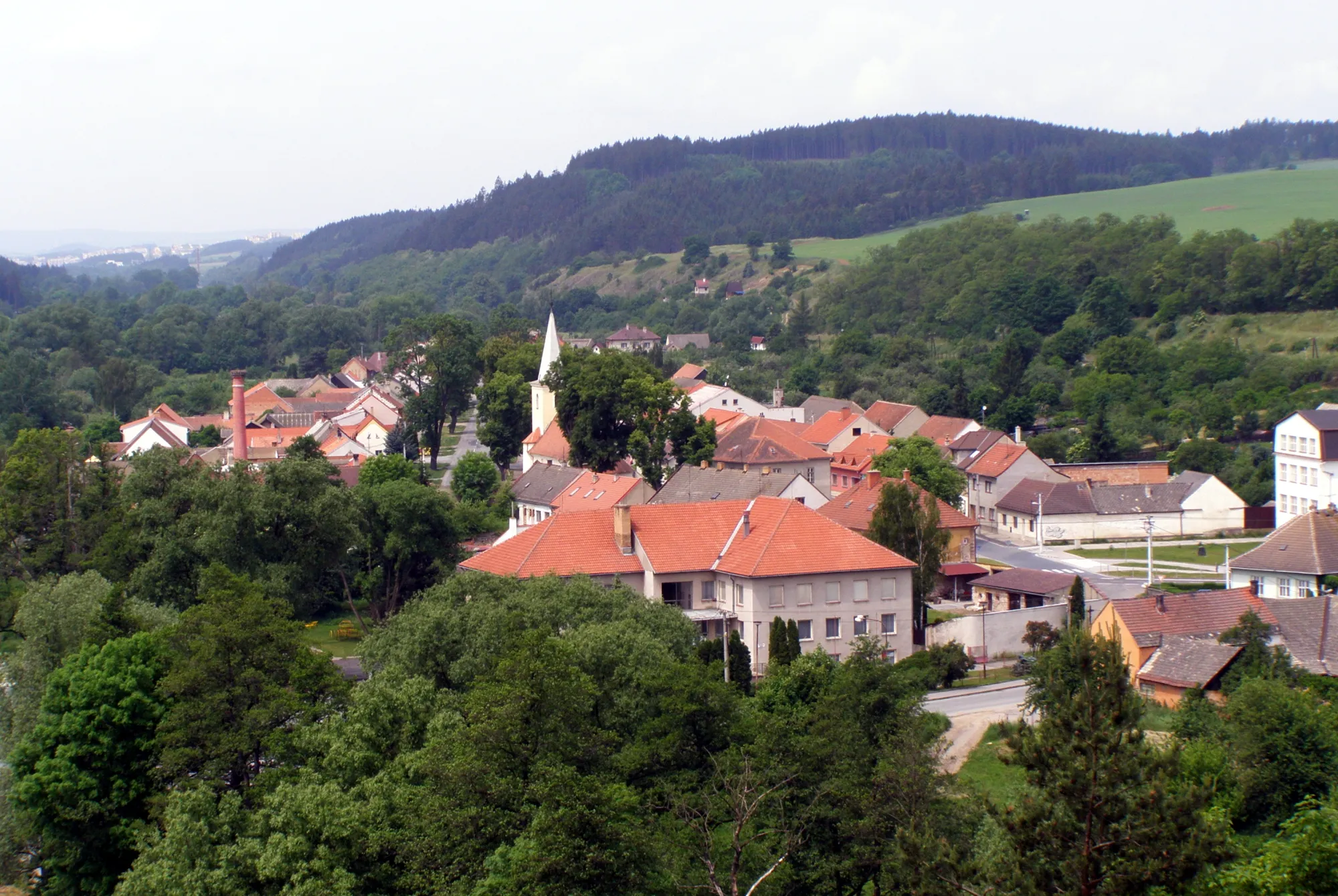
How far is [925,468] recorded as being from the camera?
57219 millimetres

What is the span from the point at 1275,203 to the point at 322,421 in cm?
11247

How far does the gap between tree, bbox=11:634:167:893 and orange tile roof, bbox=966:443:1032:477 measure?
41.5m

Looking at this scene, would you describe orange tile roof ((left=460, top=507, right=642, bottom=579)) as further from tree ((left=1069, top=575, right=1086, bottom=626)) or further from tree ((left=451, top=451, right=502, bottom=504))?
tree ((left=451, top=451, right=502, bottom=504))

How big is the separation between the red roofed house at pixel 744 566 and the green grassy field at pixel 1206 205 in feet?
343

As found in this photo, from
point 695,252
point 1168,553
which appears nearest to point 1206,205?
point 695,252

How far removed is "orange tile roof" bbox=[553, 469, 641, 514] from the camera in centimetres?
5184

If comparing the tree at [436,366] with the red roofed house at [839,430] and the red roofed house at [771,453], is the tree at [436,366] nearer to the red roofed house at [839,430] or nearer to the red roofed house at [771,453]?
the red roofed house at [771,453]

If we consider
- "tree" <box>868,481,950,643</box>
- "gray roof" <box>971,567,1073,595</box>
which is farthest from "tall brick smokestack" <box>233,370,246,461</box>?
"gray roof" <box>971,567,1073,595</box>

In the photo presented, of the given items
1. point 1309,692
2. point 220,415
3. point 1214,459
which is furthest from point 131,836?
point 220,415

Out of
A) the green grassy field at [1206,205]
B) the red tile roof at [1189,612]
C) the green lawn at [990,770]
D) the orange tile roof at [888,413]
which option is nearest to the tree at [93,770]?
the green lawn at [990,770]

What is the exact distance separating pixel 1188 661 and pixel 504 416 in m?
46.1

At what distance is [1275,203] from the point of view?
155 metres

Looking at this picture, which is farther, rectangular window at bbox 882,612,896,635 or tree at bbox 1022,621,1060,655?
tree at bbox 1022,621,1060,655

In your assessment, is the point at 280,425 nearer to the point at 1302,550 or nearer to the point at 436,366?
the point at 436,366
